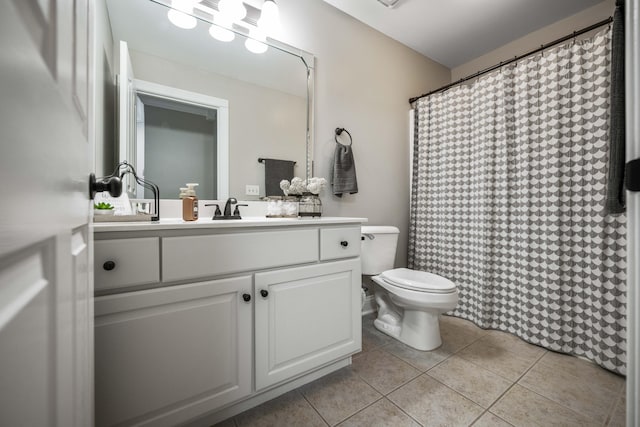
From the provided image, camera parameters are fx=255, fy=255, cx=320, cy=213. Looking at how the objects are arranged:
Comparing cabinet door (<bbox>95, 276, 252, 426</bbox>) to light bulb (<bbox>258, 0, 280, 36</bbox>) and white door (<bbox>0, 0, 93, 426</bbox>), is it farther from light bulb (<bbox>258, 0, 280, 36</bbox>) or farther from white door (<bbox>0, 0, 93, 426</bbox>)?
light bulb (<bbox>258, 0, 280, 36</bbox>)

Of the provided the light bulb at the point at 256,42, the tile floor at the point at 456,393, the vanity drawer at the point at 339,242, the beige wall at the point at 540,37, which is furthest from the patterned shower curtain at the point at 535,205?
the light bulb at the point at 256,42

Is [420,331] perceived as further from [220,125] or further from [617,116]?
[220,125]

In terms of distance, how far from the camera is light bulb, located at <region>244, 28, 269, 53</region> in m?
1.59

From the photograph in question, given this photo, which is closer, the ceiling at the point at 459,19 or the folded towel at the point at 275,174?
the folded towel at the point at 275,174

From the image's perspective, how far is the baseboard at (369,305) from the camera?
6.98 ft

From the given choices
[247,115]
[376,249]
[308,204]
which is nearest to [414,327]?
[376,249]

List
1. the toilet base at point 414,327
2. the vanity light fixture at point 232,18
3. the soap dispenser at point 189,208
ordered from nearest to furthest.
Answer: the soap dispenser at point 189,208
the vanity light fixture at point 232,18
the toilet base at point 414,327

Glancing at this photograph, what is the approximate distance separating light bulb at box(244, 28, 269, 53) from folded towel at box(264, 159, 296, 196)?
0.70 m

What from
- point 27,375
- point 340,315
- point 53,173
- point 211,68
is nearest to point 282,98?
point 211,68

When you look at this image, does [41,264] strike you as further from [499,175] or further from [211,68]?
[499,175]

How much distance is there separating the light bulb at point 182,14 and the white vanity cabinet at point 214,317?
3.96ft

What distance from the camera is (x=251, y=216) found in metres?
1.59

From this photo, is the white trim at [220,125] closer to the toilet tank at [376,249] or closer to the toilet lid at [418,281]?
the toilet tank at [376,249]

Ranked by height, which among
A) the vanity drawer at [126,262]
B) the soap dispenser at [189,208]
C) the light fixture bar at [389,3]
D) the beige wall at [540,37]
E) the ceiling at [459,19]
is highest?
the ceiling at [459,19]
